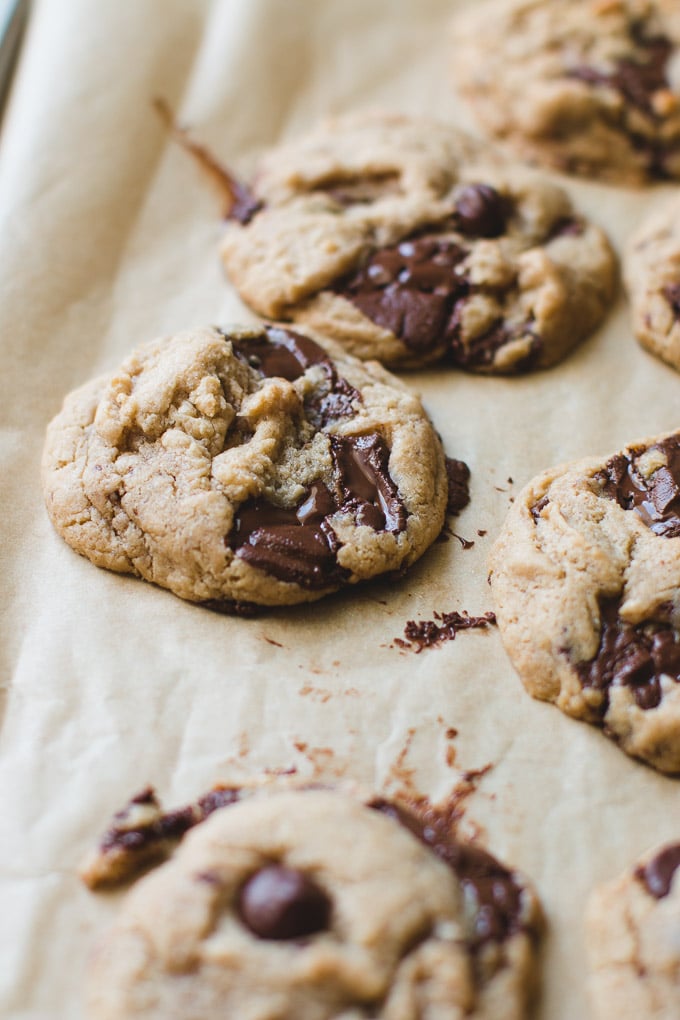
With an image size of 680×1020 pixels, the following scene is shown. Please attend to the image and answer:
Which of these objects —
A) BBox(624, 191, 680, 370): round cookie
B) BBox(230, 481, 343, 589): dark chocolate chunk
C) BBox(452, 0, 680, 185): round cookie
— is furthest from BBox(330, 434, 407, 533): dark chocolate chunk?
BBox(452, 0, 680, 185): round cookie

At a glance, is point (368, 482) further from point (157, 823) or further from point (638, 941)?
point (638, 941)

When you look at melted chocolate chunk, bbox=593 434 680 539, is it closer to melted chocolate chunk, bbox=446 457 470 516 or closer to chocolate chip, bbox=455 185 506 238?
melted chocolate chunk, bbox=446 457 470 516

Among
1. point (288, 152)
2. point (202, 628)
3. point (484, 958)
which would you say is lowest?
point (484, 958)

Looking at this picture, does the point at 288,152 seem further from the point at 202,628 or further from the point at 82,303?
the point at 202,628

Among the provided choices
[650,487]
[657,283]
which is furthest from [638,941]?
[657,283]

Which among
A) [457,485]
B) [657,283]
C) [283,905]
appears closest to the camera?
[283,905]

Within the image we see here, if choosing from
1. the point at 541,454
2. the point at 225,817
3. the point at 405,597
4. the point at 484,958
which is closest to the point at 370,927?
the point at 484,958

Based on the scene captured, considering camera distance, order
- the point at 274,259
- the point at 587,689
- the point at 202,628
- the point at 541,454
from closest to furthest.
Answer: the point at 587,689 < the point at 202,628 < the point at 541,454 < the point at 274,259
